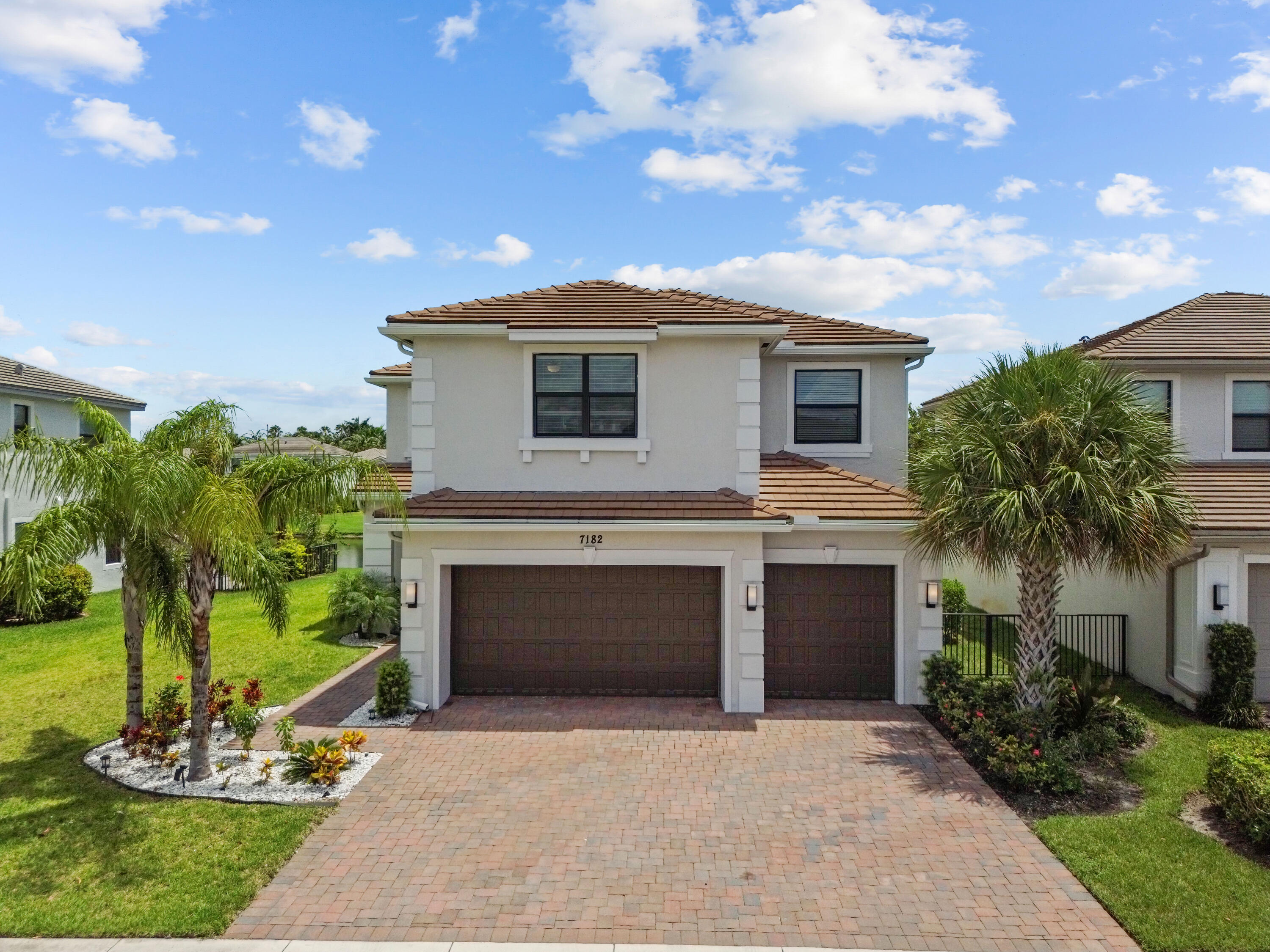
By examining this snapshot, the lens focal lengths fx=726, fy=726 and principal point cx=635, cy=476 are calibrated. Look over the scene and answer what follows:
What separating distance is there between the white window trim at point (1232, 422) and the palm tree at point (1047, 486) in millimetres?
5253

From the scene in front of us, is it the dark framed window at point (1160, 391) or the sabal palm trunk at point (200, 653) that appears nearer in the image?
the sabal palm trunk at point (200, 653)

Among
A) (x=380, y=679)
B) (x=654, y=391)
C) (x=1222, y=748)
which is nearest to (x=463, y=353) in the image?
(x=654, y=391)

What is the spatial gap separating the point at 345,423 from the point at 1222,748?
281 ft

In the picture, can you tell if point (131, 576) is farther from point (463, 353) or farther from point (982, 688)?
point (982, 688)

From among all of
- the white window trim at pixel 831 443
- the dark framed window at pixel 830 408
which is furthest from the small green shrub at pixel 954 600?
the dark framed window at pixel 830 408

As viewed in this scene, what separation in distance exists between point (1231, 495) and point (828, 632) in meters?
7.39

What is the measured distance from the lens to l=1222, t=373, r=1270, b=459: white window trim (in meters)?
14.1

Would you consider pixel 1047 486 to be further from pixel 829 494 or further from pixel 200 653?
pixel 200 653

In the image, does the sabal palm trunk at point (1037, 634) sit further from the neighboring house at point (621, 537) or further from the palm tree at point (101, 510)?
the palm tree at point (101, 510)

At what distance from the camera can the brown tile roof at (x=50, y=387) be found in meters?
20.1

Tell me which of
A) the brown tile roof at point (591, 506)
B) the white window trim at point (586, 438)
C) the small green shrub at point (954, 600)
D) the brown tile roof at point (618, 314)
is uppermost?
the brown tile roof at point (618, 314)

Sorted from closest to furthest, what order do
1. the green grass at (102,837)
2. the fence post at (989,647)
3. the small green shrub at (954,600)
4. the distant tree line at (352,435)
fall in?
1. the green grass at (102,837)
2. the fence post at (989,647)
3. the small green shrub at (954,600)
4. the distant tree line at (352,435)

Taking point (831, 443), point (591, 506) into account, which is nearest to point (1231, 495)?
point (831, 443)

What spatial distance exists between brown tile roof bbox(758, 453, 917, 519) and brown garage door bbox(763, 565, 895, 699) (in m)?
1.01
